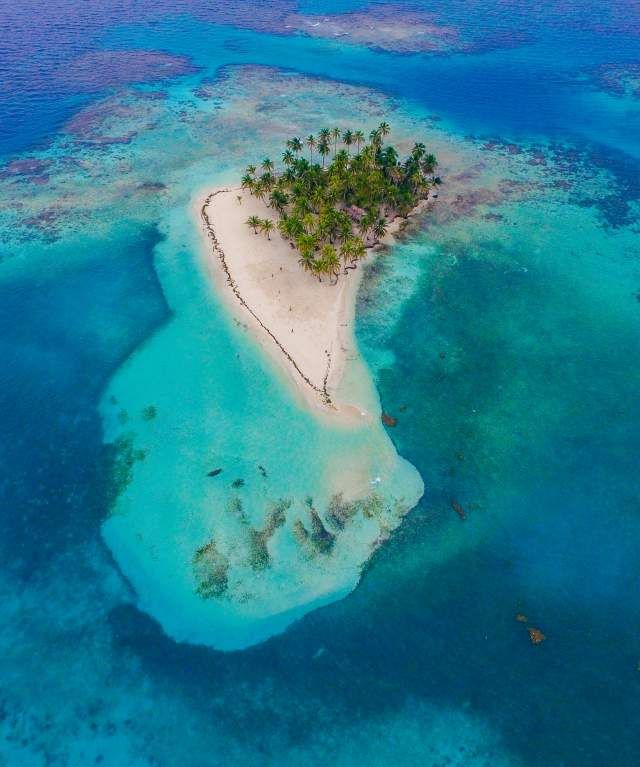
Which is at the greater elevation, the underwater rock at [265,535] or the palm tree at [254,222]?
the palm tree at [254,222]

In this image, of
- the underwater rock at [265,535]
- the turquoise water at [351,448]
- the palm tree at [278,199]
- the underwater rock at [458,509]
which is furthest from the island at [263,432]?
the underwater rock at [458,509]

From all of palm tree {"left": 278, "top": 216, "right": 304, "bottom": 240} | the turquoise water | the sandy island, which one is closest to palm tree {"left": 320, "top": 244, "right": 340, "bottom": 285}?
the sandy island

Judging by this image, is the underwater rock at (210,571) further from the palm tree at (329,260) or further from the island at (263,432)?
the palm tree at (329,260)

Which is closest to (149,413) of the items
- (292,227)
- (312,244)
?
(312,244)

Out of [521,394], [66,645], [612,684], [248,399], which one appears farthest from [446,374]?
[66,645]

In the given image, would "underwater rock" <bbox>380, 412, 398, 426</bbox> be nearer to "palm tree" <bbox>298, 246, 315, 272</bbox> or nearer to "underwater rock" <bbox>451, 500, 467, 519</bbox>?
"underwater rock" <bbox>451, 500, 467, 519</bbox>

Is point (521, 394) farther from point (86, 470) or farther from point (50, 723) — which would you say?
point (50, 723)

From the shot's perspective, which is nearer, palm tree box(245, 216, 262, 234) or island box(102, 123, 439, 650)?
island box(102, 123, 439, 650)

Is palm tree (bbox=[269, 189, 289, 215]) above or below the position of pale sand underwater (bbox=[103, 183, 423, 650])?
above
